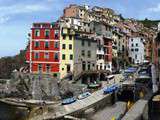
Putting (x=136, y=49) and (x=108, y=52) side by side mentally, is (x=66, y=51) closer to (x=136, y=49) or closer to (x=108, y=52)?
(x=108, y=52)

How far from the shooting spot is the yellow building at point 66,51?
92.4 meters

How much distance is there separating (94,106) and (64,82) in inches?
1411

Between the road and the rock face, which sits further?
the rock face

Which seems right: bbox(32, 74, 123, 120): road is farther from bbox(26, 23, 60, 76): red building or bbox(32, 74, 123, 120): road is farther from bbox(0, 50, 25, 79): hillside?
bbox(0, 50, 25, 79): hillside

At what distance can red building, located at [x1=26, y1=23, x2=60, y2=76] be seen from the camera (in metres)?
91.4

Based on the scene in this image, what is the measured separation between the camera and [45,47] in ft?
300

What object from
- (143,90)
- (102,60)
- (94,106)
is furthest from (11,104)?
(102,60)

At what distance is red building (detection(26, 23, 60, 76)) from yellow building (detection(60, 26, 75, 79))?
1024mm

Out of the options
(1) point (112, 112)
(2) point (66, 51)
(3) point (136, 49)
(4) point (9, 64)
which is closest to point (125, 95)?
(1) point (112, 112)

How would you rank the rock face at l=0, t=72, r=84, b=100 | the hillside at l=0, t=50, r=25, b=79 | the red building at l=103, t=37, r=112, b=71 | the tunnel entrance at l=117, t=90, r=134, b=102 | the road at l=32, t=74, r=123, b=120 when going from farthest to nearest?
the hillside at l=0, t=50, r=25, b=79, the red building at l=103, t=37, r=112, b=71, the rock face at l=0, t=72, r=84, b=100, the tunnel entrance at l=117, t=90, r=134, b=102, the road at l=32, t=74, r=123, b=120

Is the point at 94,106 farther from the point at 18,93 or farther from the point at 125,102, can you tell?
the point at 18,93

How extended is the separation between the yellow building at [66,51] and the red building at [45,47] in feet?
3.36

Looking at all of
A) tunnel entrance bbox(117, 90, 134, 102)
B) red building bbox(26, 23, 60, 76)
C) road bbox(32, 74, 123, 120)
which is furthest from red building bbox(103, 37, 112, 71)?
road bbox(32, 74, 123, 120)

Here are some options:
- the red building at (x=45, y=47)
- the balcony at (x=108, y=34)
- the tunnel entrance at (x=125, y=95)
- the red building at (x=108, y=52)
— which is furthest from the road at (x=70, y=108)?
the balcony at (x=108, y=34)
